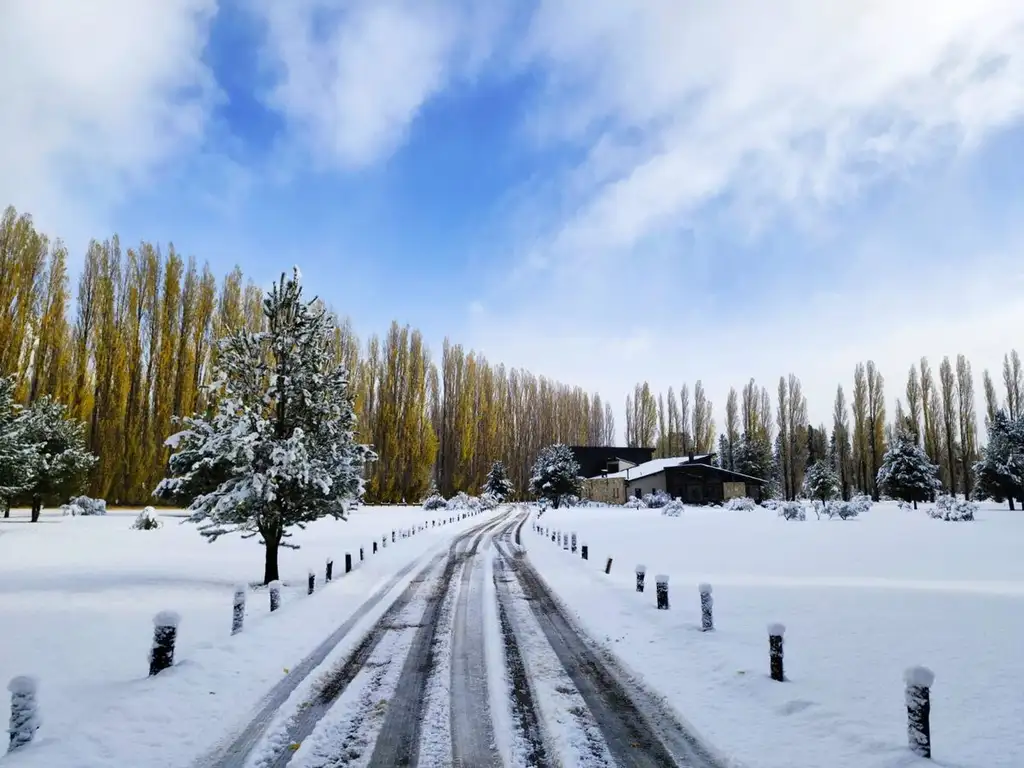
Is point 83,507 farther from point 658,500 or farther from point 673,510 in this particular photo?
point 658,500

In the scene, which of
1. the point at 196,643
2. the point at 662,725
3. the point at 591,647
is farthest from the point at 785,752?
the point at 196,643

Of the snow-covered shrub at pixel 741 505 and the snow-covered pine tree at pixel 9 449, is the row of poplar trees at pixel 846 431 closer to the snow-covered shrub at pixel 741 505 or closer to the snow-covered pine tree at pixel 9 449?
the snow-covered shrub at pixel 741 505

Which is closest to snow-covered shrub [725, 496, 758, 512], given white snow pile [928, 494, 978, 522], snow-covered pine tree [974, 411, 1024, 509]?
white snow pile [928, 494, 978, 522]

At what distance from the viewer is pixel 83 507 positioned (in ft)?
122

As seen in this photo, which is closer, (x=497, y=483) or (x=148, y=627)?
(x=148, y=627)

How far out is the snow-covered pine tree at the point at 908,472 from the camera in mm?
48156

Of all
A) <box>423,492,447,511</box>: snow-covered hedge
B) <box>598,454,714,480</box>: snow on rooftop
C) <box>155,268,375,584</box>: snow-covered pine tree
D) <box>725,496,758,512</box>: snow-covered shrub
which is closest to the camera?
<box>155,268,375,584</box>: snow-covered pine tree

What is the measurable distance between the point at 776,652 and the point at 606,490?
7022 cm

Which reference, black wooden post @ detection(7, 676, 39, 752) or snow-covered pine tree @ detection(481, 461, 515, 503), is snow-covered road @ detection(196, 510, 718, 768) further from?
snow-covered pine tree @ detection(481, 461, 515, 503)

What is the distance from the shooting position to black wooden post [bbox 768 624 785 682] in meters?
7.54

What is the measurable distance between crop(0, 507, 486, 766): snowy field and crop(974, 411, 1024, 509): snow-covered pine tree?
4535 cm

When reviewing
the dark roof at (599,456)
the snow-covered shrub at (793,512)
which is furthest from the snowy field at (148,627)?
the dark roof at (599,456)

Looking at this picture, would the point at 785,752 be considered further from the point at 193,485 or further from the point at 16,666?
the point at 193,485

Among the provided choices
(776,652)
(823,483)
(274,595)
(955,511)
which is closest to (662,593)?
(776,652)
